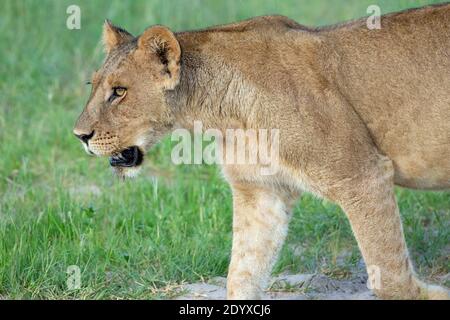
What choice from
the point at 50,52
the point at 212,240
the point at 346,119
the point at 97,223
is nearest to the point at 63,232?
the point at 97,223

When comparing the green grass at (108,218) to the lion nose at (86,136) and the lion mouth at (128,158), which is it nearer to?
the lion mouth at (128,158)

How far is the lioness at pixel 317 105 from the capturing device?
479 cm

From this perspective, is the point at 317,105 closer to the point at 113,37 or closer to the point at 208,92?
the point at 208,92

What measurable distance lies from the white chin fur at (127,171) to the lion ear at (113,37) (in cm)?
56

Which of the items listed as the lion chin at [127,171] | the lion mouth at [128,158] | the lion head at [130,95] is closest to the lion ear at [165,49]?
the lion head at [130,95]

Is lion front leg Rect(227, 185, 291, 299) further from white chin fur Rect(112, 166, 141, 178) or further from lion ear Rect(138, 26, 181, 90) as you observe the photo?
lion ear Rect(138, 26, 181, 90)

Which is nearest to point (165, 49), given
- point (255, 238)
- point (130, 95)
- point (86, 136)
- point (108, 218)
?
point (130, 95)

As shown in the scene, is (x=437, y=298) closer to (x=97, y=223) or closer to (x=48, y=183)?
(x=97, y=223)

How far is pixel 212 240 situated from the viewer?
593cm

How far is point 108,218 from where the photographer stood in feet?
20.4

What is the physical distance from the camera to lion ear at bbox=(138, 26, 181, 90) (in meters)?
4.86

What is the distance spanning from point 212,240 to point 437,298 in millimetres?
1495

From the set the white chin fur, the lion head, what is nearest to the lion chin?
the white chin fur

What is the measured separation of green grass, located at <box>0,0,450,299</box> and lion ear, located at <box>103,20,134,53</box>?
3.66 ft
